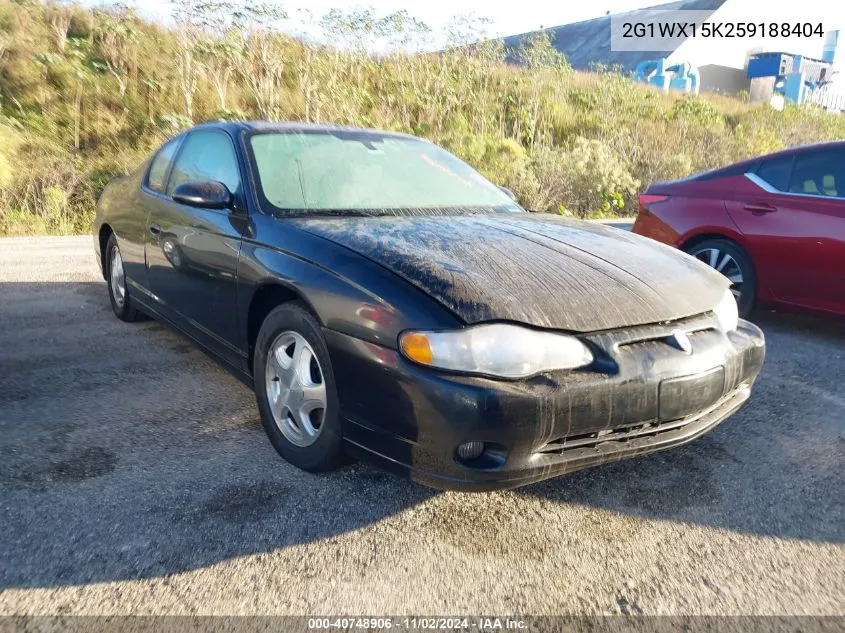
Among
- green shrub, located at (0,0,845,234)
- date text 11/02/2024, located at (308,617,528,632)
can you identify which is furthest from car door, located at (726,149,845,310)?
green shrub, located at (0,0,845,234)

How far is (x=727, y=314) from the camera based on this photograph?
8.24 ft

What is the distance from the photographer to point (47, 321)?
4480 millimetres

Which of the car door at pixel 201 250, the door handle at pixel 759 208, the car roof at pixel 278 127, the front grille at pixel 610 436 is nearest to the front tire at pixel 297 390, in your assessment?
the car door at pixel 201 250

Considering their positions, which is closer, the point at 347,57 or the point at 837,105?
the point at 347,57

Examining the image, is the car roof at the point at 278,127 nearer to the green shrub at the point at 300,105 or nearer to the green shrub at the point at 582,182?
the green shrub at the point at 300,105

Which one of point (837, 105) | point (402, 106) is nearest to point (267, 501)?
point (402, 106)

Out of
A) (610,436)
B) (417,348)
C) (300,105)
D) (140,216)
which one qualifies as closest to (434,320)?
(417,348)

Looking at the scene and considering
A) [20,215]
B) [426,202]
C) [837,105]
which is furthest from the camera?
[837,105]

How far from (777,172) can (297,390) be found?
4114 millimetres

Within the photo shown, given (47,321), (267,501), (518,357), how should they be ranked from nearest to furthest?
1. (518,357)
2. (267,501)
3. (47,321)

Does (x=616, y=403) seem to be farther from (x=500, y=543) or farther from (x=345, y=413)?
(x=345, y=413)

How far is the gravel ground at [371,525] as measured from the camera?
1.80 m

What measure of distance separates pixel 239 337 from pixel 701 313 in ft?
6.22

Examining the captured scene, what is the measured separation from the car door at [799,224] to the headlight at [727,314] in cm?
215
